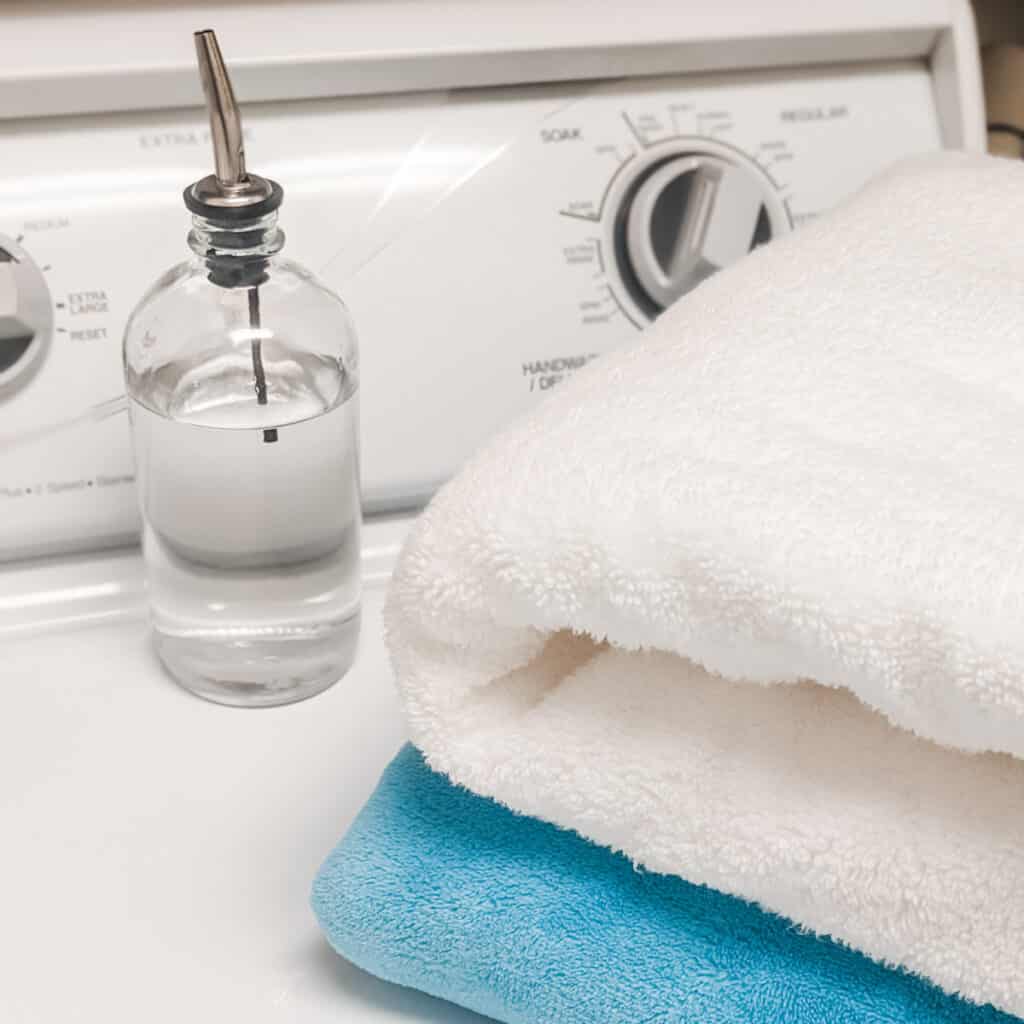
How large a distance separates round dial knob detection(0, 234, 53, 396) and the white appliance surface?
10cm

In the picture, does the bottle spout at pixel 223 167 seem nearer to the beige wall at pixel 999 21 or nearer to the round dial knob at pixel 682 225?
the round dial knob at pixel 682 225

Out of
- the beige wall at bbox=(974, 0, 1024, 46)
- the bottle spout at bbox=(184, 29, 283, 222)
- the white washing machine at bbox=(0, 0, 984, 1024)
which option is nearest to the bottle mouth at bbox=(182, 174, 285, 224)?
the bottle spout at bbox=(184, 29, 283, 222)

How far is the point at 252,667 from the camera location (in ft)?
1.78

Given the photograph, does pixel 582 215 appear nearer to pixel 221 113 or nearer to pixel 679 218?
pixel 679 218

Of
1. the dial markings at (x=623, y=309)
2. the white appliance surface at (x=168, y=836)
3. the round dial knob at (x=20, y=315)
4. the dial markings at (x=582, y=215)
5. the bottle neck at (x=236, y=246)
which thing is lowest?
the white appliance surface at (x=168, y=836)

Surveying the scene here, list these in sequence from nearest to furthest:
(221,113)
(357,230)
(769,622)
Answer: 1. (769,622)
2. (221,113)
3. (357,230)

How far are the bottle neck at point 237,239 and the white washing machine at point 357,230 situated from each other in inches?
3.7

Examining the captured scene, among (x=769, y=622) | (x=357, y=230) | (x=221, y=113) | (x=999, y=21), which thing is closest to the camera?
(x=769, y=622)

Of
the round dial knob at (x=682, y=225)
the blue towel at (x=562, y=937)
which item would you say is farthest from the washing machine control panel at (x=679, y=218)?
the blue towel at (x=562, y=937)

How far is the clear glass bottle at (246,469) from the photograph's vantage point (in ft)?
1.72

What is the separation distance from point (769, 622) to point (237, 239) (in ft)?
0.75

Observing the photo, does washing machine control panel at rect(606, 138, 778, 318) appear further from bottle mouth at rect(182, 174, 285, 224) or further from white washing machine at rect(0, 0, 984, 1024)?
bottle mouth at rect(182, 174, 285, 224)

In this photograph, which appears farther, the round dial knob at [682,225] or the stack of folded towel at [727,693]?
the round dial knob at [682,225]

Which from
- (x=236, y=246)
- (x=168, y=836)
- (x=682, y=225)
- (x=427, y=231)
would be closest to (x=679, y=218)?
(x=682, y=225)
